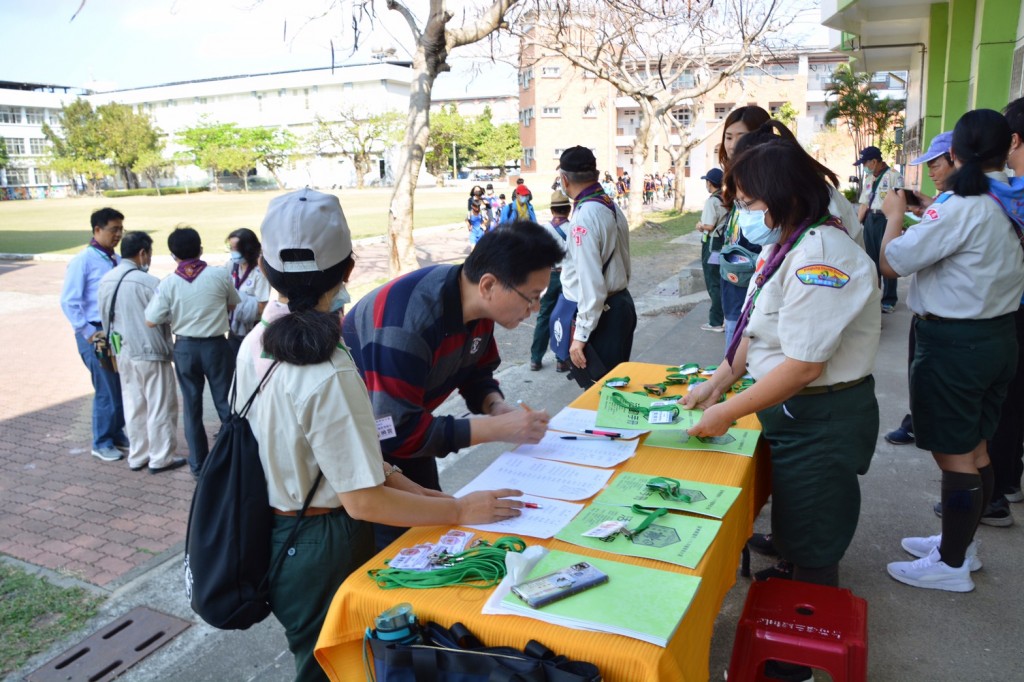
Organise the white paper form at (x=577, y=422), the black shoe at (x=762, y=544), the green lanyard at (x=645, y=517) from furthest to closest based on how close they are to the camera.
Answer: the black shoe at (x=762, y=544)
the white paper form at (x=577, y=422)
the green lanyard at (x=645, y=517)

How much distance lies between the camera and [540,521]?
1.90 meters

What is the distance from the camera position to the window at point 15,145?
74.9 metres

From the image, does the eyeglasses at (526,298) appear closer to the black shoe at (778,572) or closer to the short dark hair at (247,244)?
the black shoe at (778,572)

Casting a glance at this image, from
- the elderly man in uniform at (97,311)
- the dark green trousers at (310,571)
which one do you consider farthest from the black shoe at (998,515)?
the elderly man in uniform at (97,311)

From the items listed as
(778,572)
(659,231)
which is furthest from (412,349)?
(659,231)

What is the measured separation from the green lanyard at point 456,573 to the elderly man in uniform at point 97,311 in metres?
4.39

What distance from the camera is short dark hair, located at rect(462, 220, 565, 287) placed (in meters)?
2.00

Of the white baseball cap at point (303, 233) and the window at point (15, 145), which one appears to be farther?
the window at point (15, 145)

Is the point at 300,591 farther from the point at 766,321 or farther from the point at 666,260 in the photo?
the point at 666,260

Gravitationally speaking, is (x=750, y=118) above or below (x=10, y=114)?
below

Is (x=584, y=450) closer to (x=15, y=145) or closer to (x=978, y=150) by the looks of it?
(x=978, y=150)

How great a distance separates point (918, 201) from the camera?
127 inches

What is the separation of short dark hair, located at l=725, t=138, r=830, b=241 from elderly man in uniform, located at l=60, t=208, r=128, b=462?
456cm

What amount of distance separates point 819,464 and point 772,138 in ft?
3.38
